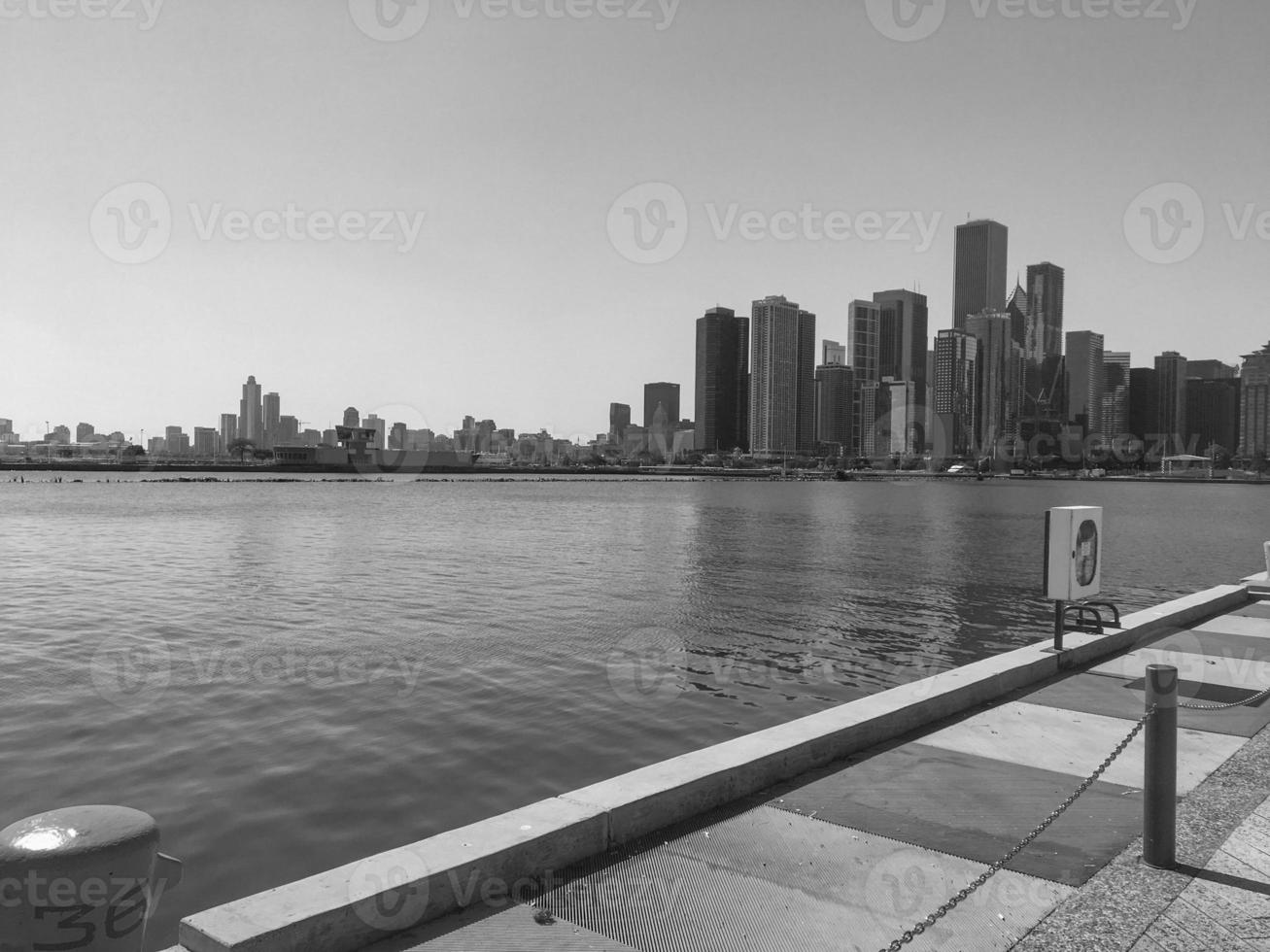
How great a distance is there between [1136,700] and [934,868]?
5.61 m

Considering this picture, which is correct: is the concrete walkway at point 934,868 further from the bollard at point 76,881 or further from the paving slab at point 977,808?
the bollard at point 76,881

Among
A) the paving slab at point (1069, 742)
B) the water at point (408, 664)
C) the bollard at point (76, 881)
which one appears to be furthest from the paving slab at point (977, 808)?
the bollard at point (76, 881)

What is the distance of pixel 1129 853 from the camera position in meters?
5.78

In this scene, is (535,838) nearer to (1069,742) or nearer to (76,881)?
(76,881)

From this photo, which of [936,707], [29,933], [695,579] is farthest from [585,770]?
[695,579]

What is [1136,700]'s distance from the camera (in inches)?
388

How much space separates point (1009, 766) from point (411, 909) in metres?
5.14

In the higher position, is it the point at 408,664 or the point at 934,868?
the point at 934,868

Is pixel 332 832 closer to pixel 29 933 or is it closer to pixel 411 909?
pixel 411 909

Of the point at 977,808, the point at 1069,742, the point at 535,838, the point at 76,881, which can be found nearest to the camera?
the point at 76,881

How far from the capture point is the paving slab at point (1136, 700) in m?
8.96

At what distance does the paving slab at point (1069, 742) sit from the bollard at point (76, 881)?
663 cm

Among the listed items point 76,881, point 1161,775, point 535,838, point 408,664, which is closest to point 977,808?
point 1161,775

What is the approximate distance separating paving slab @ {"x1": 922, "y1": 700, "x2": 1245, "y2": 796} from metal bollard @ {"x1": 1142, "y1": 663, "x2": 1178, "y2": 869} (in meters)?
1.71
